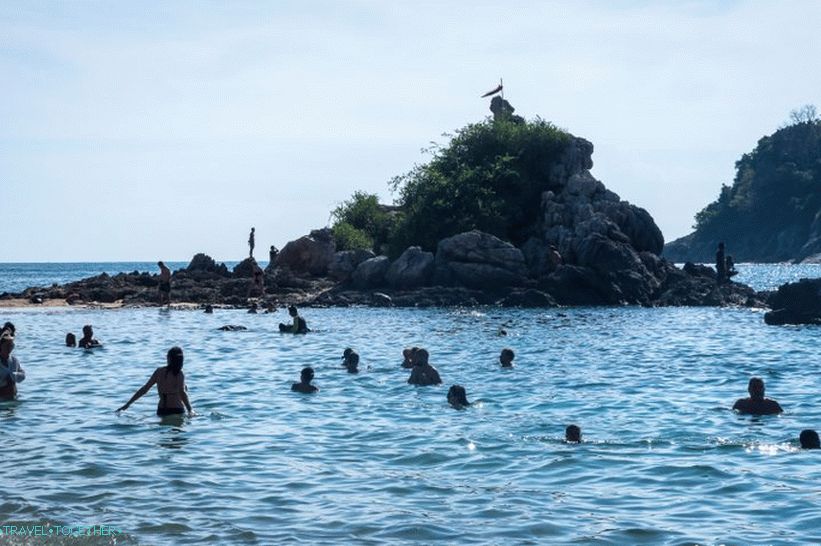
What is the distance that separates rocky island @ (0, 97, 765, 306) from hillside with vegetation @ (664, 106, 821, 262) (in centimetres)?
10605

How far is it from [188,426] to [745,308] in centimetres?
3991

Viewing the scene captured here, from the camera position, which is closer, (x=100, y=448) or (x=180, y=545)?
(x=180, y=545)

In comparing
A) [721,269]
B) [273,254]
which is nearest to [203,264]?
[273,254]

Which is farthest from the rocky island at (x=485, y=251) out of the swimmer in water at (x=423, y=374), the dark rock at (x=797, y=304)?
the swimmer in water at (x=423, y=374)

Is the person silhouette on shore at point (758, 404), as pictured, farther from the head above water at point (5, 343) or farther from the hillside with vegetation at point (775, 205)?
the hillside with vegetation at point (775, 205)

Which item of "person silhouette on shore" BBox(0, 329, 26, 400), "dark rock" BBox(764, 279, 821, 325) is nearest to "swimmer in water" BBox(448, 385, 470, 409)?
"person silhouette on shore" BBox(0, 329, 26, 400)

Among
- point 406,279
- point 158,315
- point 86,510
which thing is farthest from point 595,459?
point 406,279

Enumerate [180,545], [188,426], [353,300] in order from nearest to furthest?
[180,545]
[188,426]
[353,300]

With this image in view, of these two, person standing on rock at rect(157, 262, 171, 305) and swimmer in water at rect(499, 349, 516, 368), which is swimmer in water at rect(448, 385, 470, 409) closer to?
swimmer in water at rect(499, 349, 516, 368)

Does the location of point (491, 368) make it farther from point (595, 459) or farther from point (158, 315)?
point (158, 315)

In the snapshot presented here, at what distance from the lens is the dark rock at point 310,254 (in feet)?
208

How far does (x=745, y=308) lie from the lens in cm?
5316

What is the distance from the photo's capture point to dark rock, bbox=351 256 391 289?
56375 millimetres

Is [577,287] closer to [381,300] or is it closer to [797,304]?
[381,300]
